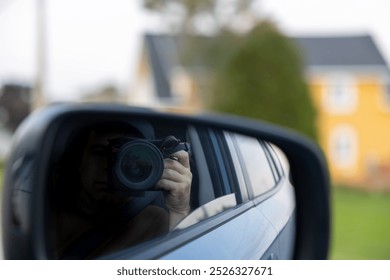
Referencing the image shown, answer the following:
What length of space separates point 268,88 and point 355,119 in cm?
1381

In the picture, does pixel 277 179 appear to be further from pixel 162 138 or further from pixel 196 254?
pixel 162 138

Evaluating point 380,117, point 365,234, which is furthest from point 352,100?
point 365,234

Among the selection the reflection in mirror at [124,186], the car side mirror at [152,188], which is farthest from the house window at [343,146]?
the reflection in mirror at [124,186]

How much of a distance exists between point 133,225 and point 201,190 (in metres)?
0.21

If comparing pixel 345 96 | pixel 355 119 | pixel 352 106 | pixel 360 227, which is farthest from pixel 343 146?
pixel 360 227

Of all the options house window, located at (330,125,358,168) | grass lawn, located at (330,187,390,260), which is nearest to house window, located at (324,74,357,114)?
house window, located at (330,125,358,168)

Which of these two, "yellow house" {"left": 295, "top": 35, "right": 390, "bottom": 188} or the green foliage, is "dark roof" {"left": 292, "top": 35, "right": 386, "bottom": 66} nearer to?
"yellow house" {"left": 295, "top": 35, "right": 390, "bottom": 188}

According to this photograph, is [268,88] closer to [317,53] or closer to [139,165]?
[317,53]

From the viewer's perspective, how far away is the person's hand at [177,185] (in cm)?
158

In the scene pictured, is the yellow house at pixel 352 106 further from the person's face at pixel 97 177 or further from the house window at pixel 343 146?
the person's face at pixel 97 177

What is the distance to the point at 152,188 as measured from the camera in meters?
1.56

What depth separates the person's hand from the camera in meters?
1.58

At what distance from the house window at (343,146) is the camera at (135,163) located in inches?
1220

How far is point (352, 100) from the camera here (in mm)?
30781
